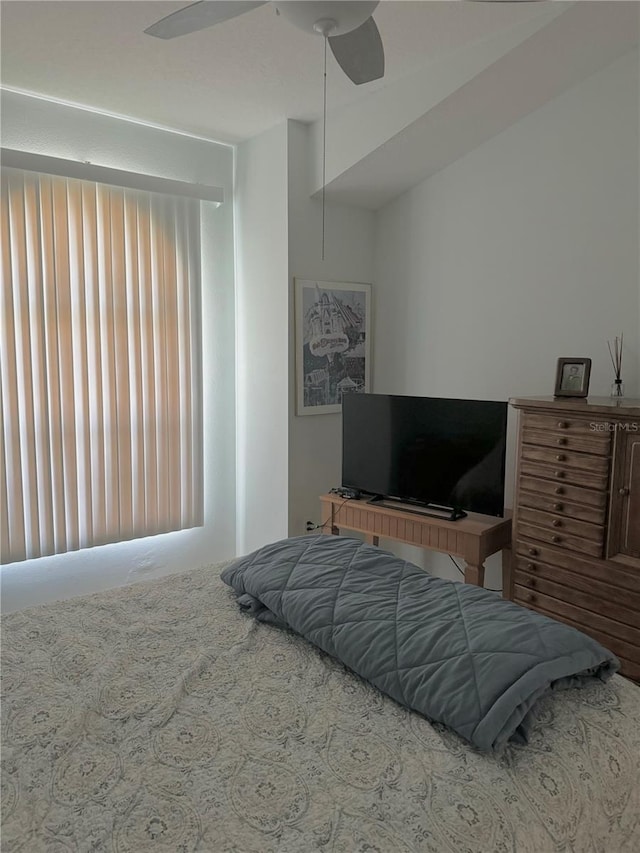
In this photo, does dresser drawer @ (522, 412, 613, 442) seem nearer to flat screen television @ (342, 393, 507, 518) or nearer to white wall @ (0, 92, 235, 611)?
flat screen television @ (342, 393, 507, 518)

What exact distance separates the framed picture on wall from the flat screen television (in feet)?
1.07

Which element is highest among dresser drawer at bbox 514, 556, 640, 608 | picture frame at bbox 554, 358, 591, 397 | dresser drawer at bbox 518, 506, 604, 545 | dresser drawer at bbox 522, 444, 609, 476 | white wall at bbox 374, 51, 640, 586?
white wall at bbox 374, 51, 640, 586

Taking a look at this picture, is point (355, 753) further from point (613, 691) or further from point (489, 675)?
point (613, 691)

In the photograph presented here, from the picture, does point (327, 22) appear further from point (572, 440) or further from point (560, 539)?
point (560, 539)

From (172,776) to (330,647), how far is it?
502 millimetres

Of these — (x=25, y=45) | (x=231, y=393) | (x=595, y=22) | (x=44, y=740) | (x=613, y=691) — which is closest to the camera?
(x=44, y=740)

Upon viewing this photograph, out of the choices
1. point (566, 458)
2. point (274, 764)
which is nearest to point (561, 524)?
point (566, 458)

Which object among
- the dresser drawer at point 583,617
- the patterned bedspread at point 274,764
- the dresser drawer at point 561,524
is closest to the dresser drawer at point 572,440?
the dresser drawer at point 561,524

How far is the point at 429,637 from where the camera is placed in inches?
55.8

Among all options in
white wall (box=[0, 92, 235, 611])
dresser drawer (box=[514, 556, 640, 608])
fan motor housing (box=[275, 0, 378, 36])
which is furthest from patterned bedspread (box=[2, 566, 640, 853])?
white wall (box=[0, 92, 235, 611])

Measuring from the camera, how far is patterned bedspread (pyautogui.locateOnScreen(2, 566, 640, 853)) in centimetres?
101

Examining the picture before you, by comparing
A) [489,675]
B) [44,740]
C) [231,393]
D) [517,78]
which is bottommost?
[44,740]

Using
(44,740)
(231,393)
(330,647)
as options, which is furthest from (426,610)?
(231,393)

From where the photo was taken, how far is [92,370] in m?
3.26
